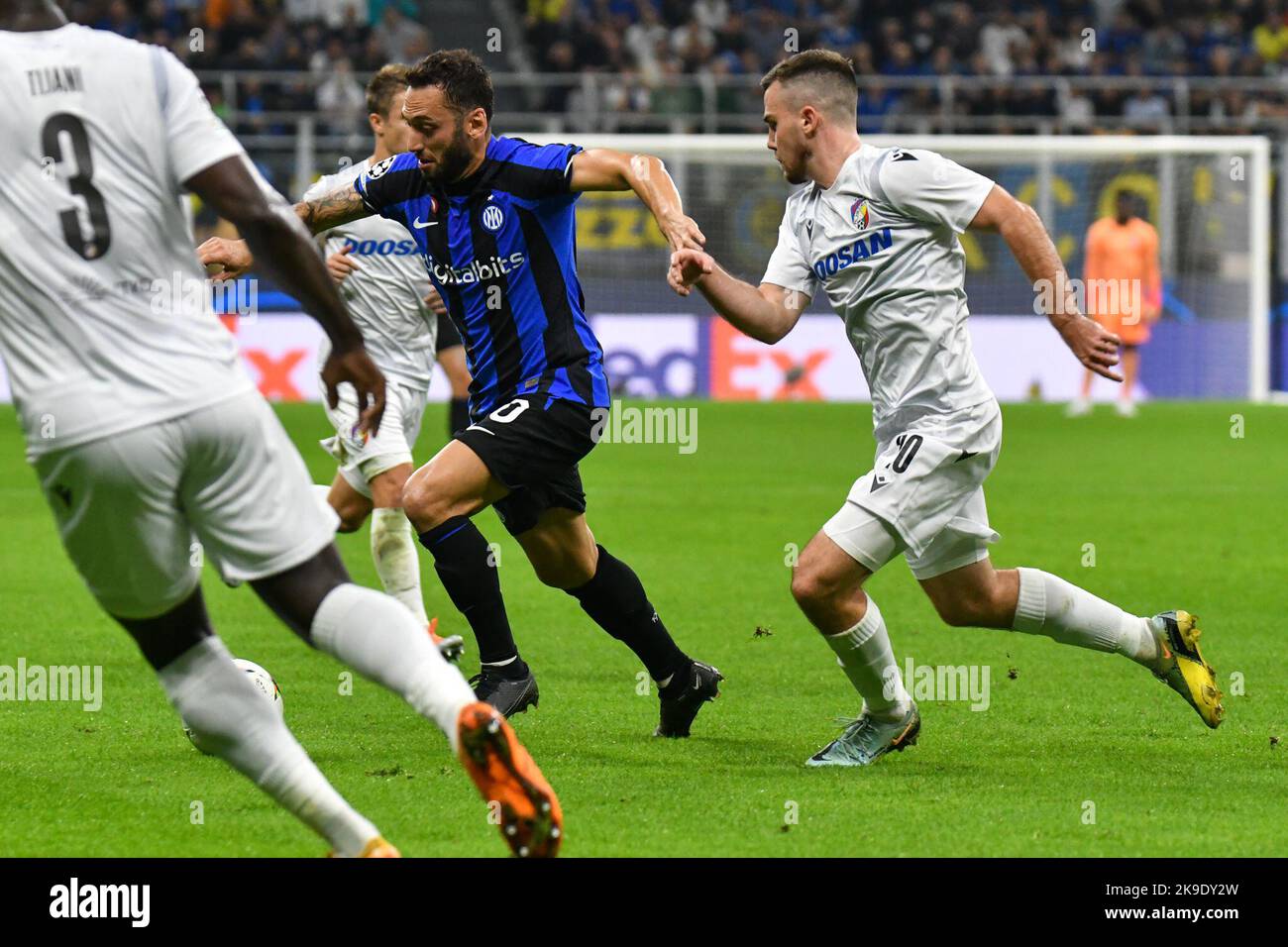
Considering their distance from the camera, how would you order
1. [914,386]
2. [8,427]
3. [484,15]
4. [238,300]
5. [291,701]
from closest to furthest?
[914,386], [291,701], [8,427], [238,300], [484,15]

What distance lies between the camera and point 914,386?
6148 mm

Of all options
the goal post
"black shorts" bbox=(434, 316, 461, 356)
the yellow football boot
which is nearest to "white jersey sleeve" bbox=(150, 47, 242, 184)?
the yellow football boot

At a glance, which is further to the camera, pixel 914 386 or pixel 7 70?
pixel 914 386

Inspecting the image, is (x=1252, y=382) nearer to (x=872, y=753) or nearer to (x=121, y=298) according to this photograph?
(x=872, y=753)

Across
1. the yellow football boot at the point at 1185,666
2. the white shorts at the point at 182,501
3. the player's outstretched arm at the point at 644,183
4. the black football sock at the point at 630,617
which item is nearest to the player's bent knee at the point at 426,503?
the black football sock at the point at 630,617

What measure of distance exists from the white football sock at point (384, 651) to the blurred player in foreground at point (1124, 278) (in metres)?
18.6

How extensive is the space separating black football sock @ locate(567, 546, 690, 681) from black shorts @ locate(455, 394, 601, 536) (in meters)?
0.31

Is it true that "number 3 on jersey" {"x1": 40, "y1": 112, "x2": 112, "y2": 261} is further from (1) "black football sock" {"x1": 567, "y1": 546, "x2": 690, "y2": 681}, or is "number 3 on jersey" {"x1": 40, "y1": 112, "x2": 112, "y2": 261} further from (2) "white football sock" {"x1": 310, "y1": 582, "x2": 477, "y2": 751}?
(1) "black football sock" {"x1": 567, "y1": 546, "x2": 690, "y2": 681}

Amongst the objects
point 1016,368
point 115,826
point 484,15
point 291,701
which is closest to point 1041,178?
point 1016,368

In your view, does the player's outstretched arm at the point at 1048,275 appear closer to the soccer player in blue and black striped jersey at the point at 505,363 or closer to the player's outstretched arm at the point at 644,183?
the player's outstretched arm at the point at 644,183

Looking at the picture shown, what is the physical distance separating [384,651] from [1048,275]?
8.88 ft

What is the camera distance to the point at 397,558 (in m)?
8.54

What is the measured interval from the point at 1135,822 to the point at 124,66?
3.39 metres

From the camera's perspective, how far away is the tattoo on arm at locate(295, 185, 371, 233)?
22.3 feet
